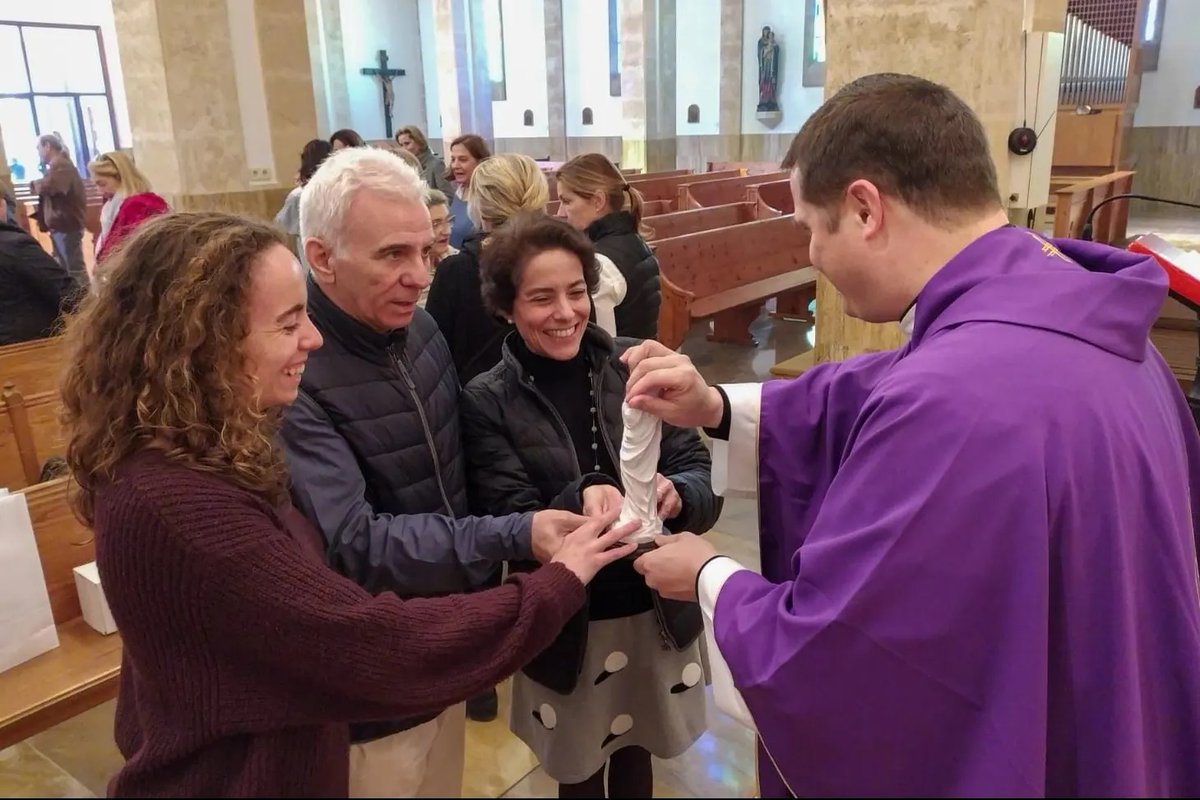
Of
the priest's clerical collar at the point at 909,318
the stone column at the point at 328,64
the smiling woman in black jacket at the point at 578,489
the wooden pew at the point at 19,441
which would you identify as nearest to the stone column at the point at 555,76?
the stone column at the point at 328,64

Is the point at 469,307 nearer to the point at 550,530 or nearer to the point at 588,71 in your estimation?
the point at 550,530

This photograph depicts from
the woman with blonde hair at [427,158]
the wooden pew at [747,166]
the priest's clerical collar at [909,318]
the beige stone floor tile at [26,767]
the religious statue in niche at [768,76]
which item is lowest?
the beige stone floor tile at [26,767]

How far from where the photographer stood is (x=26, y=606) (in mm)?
2146

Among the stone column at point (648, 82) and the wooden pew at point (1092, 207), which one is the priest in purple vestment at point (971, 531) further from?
the stone column at point (648, 82)

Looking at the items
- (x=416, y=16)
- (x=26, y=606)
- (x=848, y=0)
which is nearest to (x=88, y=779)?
(x=26, y=606)

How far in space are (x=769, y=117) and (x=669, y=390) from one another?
15568mm

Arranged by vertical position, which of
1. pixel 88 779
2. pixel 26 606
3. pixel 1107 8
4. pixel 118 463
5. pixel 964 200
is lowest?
pixel 88 779

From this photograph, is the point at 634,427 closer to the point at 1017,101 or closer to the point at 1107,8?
the point at 1017,101

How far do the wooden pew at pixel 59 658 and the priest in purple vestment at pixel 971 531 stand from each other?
144 cm

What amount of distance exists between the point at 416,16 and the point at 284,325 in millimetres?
21122

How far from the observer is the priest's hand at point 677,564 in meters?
1.50

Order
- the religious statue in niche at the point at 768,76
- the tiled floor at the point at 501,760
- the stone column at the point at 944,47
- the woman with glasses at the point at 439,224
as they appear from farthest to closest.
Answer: the religious statue in niche at the point at 768,76 < the stone column at the point at 944,47 < the woman with glasses at the point at 439,224 < the tiled floor at the point at 501,760

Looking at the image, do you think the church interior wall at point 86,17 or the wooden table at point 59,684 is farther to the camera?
the church interior wall at point 86,17

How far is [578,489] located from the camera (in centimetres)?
188
